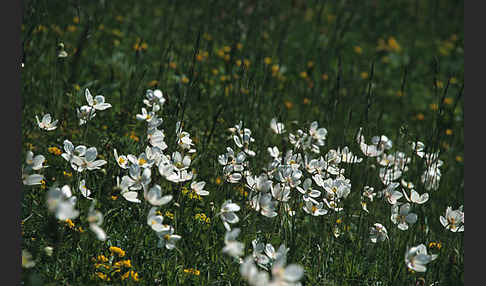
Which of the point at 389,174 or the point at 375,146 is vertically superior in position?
the point at 375,146

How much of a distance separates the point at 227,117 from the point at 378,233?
1.46 metres

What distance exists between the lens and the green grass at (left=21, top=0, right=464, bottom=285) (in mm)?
2191

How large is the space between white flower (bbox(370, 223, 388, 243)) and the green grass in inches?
4.1

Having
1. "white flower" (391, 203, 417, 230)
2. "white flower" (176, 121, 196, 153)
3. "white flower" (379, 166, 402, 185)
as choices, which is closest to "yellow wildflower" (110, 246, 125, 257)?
"white flower" (176, 121, 196, 153)

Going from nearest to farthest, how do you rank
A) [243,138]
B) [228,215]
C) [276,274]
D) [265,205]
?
[276,274] < [228,215] < [265,205] < [243,138]

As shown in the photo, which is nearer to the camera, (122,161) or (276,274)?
(276,274)

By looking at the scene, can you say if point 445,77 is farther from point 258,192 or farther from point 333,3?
point 258,192

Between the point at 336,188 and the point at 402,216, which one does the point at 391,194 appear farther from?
the point at 336,188

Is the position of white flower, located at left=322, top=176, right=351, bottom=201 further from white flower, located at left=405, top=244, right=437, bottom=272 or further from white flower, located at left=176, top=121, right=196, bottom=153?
white flower, located at left=176, top=121, right=196, bottom=153

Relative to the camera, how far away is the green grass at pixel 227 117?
7.19 ft

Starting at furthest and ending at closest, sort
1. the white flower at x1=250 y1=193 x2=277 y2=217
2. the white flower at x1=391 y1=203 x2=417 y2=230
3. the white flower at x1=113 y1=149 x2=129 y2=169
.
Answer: the white flower at x1=391 y1=203 x2=417 y2=230
the white flower at x1=113 y1=149 x2=129 y2=169
the white flower at x1=250 y1=193 x2=277 y2=217

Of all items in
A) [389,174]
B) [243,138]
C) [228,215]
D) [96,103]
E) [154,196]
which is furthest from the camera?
[389,174]

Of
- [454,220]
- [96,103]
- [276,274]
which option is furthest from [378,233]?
[96,103]

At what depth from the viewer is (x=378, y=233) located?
2.22 meters
